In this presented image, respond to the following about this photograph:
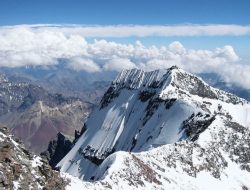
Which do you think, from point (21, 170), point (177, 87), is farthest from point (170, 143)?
point (21, 170)

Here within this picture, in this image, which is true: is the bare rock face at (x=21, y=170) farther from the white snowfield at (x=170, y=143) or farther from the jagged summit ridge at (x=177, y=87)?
the jagged summit ridge at (x=177, y=87)

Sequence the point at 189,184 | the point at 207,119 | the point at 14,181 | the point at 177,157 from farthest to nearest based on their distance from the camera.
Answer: the point at 207,119 → the point at 177,157 → the point at 189,184 → the point at 14,181

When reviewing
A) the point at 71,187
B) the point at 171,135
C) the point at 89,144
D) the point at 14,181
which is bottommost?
the point at 89,144

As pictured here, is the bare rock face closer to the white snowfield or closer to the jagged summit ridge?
the white snowfield

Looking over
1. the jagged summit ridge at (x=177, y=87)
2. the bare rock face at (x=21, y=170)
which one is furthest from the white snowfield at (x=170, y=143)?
the bare rock face at (x=21, y=170)

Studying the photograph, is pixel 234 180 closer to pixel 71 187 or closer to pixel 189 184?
pixel 189 184

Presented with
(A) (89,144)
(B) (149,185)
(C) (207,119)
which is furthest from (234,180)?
(A) (89,144)

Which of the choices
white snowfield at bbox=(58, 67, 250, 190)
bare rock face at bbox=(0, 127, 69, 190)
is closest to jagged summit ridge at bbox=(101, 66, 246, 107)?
white snowfield at bbox=(58, 67, 250, 190)
